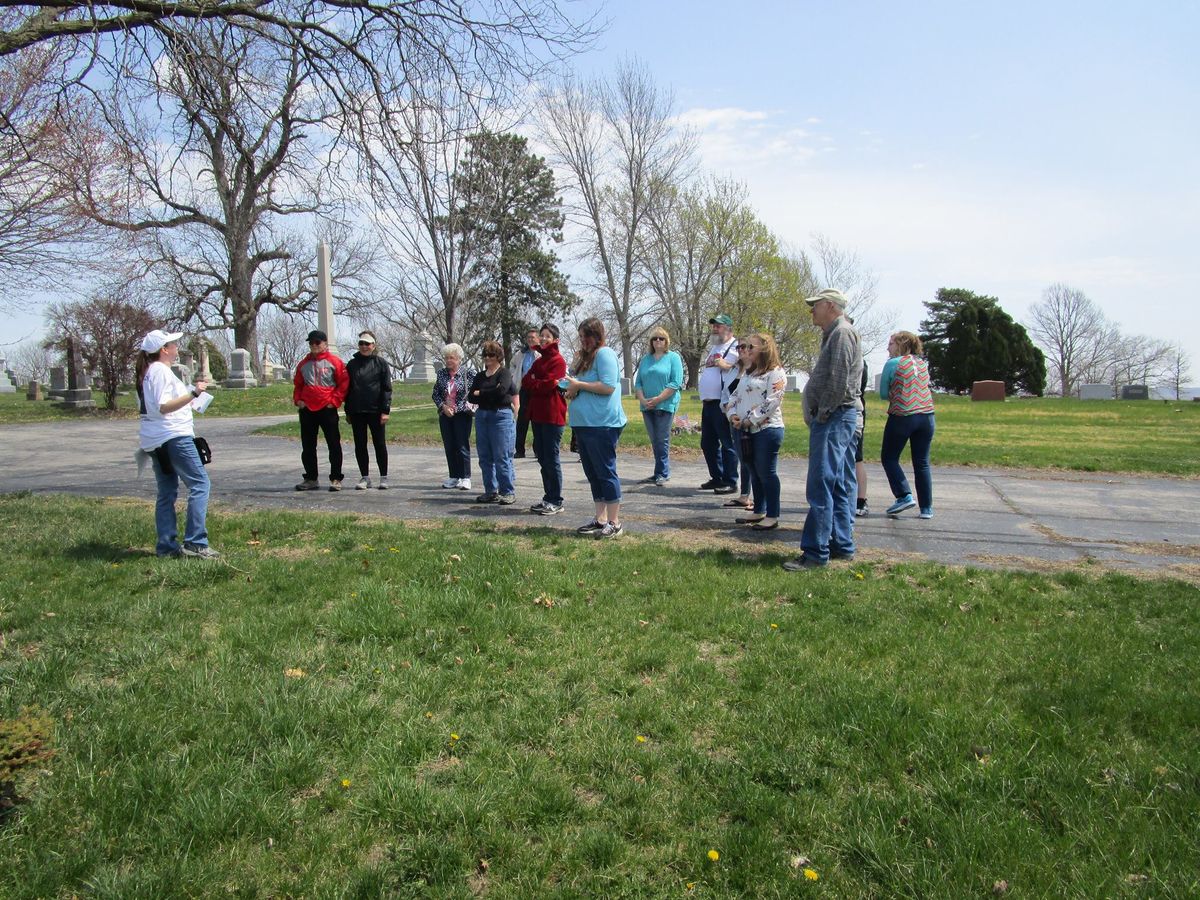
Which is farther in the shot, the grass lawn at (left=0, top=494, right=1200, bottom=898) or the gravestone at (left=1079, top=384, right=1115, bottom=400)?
the gravestone at (left=1079, top=384, right=1115, bottom=400)

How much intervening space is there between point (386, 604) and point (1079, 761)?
11.6 ft

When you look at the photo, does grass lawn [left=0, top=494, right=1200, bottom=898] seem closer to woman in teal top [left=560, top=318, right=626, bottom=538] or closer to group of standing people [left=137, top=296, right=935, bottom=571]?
group of standing people [left=137, top=296, right=935, bottom=571]

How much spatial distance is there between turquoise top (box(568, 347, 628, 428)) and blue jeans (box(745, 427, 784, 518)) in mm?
1449

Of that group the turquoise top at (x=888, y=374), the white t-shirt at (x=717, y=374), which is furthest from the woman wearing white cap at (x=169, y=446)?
the turquoise top at (x=888, y=374)

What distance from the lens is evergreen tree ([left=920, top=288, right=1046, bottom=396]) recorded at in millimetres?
52812

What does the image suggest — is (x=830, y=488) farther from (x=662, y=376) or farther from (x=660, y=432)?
(x=660, y=432)

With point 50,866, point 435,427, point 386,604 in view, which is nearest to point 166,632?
point 386,604

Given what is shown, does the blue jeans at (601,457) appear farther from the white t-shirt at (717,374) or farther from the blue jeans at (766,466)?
the white t-shirt at (717,374)

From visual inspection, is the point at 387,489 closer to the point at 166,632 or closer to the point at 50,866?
the point at 166,632

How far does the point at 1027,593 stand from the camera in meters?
5.38

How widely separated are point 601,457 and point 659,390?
3410 mm

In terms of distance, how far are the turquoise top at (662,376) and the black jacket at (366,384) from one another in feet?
10.1

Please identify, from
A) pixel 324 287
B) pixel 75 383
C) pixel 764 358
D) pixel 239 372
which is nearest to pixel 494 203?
pixel 324 287

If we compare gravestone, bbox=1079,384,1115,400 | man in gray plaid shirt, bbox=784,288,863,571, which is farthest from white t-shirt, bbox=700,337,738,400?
gravestone, bbox=1079,384,1115,400
